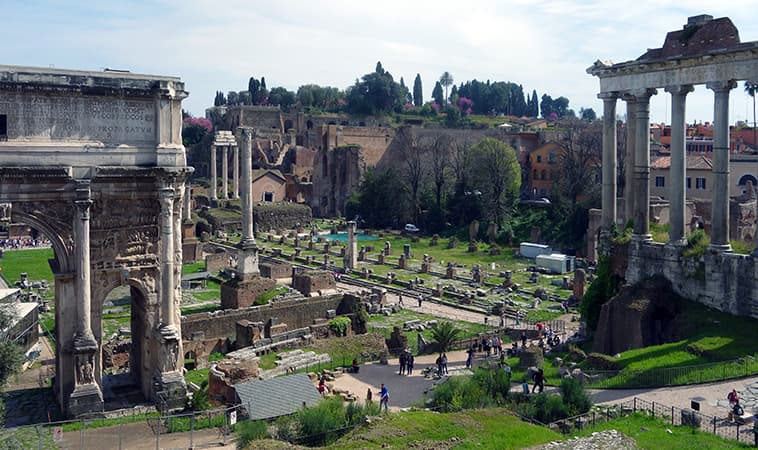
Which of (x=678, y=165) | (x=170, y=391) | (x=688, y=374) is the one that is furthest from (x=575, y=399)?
(x=170, y=391)

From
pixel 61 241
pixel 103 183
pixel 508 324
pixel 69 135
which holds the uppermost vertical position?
pixel 69 135

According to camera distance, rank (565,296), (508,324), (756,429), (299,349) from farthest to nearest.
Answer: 1. (565,296)
2. (508,324)
3. (299,349)
4. (756,429)

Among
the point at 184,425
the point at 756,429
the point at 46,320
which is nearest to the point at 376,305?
the point at 46,320

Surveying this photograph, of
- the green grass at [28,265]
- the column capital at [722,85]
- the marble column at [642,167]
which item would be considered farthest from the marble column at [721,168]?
the green grass at [28,265]

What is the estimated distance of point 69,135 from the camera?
63.5ft

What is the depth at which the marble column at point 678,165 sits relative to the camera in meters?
23.5

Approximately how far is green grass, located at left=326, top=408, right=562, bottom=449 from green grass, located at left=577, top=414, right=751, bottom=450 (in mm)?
1400

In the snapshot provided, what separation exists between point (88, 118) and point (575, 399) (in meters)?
13.8

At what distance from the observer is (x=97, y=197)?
19625mm

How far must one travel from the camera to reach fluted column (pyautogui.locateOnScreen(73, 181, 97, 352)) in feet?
62.1

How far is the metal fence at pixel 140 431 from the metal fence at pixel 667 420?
7.49m

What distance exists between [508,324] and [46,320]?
20.0 meters

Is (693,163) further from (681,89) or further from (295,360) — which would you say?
(295,360)

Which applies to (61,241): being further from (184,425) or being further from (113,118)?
(184,425)
